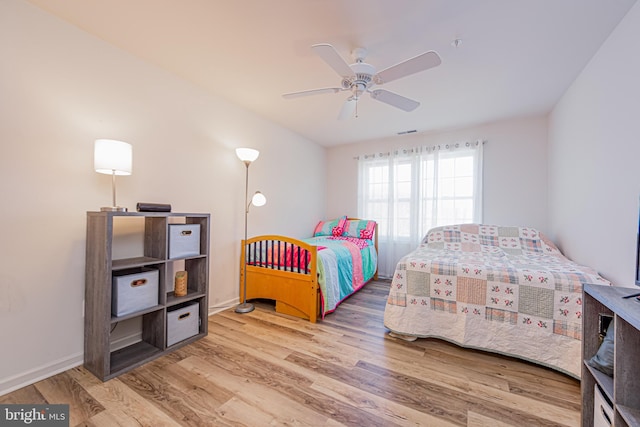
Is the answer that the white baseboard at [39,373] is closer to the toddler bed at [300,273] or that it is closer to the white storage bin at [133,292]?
the white storage bin at [133,292]

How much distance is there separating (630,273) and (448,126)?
2554 mm

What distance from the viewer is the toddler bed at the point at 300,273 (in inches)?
97.4

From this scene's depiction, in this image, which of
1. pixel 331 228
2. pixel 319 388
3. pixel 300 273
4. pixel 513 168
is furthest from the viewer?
pixel 331 228

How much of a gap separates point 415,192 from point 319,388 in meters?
3.10

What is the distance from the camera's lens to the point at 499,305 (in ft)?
6.12

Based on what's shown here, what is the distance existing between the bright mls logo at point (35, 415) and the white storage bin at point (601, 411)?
2401 mm

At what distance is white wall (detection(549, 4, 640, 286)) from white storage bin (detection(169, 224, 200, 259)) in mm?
2994

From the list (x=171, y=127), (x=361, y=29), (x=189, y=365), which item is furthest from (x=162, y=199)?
(x=361, y=29)

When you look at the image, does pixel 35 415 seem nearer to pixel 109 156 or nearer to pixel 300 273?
pixel 109 156

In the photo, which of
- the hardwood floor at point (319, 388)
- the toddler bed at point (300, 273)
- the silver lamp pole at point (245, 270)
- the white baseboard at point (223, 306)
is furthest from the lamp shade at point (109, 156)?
the white baseboard at point (223, 306)

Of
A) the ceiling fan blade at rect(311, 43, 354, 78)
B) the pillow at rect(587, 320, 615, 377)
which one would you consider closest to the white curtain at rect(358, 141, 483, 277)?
the ceiling fan blade at rect(311, 43, 354, 78)

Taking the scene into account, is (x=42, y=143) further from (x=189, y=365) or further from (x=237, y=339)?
(x=237, y=339)

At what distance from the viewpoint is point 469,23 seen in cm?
162

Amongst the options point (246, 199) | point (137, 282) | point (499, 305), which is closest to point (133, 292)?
point (137, 282)
